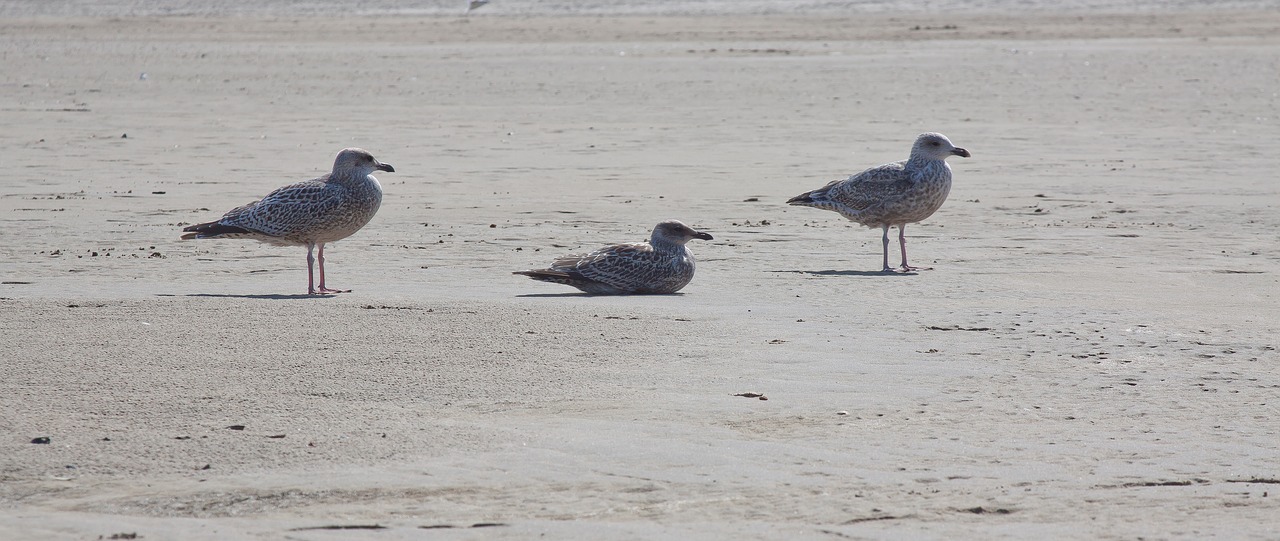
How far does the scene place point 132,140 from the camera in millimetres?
17844

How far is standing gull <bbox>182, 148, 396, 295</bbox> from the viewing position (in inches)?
379

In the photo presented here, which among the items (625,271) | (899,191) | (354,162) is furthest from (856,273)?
(354,162)

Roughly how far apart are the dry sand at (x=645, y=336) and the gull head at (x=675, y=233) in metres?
0.45

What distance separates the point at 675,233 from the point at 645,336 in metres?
2.21

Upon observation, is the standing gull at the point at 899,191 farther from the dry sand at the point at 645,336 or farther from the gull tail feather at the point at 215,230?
the gull tail feather at the point at 215,230

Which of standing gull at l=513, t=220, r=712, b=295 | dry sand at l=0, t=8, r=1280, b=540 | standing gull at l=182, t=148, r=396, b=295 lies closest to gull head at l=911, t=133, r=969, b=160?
dry sand at l=0, t=8, r=1280, b=540

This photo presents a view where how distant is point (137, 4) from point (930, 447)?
4823 cm

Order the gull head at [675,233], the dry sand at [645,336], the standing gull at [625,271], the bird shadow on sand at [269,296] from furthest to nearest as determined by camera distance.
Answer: the gull head at [675,233] → the standing gull at [625,271] → the bird shadow on sand at [269,296] → the dry sand at [645,336]

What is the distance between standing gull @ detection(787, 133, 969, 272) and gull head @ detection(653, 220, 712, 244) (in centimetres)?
167

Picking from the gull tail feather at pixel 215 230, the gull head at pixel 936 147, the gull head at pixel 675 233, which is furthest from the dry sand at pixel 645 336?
the gull head at pixel 936 147

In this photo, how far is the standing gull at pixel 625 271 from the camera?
9570 mm

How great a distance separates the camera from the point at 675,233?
991cm

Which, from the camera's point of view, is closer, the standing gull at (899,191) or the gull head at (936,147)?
the standing gull at (899,191)

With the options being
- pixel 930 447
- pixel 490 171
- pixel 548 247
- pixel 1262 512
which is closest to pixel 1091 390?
pixel 930 447
